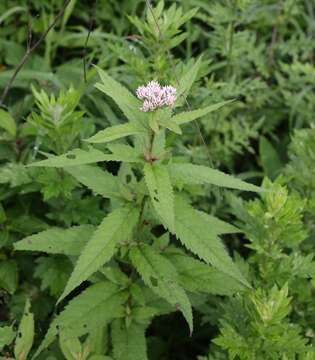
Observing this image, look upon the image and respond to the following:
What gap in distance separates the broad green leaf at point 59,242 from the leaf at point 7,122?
37.0 inches

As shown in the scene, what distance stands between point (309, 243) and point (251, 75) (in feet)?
5.03

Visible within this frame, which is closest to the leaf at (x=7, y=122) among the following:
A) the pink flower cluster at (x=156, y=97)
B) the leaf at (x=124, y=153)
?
the leaf at (x=124, y=153)

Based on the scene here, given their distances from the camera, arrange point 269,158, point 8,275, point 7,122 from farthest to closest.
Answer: point 269,158
point 7,122
point 8,275

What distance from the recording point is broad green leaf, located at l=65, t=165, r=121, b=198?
205cm

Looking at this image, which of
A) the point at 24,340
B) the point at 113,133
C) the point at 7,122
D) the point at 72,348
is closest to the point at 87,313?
the point at 72,348

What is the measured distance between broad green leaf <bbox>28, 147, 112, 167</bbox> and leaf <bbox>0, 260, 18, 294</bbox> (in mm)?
1005

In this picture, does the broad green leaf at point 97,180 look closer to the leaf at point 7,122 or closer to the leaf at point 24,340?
the leaf at point 24,340

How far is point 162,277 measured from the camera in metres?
2.00

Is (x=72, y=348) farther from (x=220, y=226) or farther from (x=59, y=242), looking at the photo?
(x=220, y=226)

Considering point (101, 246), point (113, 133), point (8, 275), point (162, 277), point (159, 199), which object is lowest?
point (8, 275)

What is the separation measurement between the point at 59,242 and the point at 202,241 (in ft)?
1.88

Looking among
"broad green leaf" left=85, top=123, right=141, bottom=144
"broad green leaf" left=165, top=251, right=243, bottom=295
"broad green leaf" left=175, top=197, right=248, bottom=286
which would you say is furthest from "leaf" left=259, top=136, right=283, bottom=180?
"broad green leaf" left=85, top=123, right=141, bottom=144

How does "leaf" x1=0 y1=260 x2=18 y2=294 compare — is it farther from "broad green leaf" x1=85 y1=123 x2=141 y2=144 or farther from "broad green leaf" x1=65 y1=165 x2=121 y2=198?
"broad green leaf" x1=85 y1=123 x2=141 y2=144

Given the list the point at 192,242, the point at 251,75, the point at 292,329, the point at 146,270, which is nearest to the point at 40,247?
the point at 146,270
